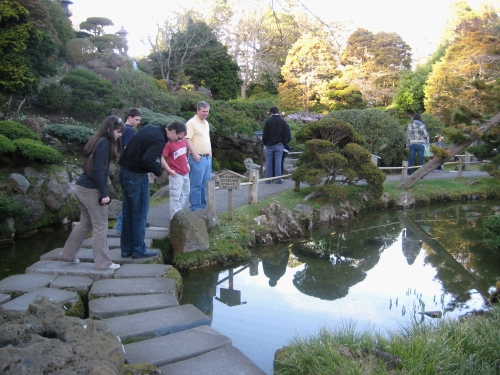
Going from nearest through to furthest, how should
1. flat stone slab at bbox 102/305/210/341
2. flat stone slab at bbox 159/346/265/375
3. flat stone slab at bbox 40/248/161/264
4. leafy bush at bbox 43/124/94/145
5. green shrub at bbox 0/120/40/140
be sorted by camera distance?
flat stone slab at bbox 159/346/265/375 → flat stone slab at bbox 102/305/210/341 → flat stone slab at bbox 40/248/161/264 → green shrub at bbox 0/120/40/140 → leafy bush at bbox 43/124/94/145

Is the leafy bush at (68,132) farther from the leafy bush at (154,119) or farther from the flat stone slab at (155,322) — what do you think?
the flat stone slab at (155,322)

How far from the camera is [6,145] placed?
28.9ft

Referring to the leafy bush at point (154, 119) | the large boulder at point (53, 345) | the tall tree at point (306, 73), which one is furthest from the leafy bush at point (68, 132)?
the tall tree at point (306, 73)

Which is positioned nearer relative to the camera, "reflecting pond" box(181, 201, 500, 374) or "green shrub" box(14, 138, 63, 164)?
"reflecting pond" box(181, 201, 500, 374)

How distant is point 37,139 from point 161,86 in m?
9.04

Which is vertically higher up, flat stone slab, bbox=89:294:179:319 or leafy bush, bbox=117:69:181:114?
leafy bush, bbox=117:69:181:114

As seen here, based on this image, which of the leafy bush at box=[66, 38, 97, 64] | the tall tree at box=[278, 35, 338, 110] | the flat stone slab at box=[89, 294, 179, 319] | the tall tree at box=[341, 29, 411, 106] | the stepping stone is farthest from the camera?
the tall tree at box=[341, 29, 411, 106]

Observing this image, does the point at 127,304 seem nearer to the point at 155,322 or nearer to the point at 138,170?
the point at 155,322

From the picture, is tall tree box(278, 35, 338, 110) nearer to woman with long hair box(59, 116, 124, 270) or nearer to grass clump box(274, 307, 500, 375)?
woman with long hair box(59, 116, 124, 270)

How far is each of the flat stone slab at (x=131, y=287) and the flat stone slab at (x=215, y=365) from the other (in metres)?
1.36

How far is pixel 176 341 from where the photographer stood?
12.3ft

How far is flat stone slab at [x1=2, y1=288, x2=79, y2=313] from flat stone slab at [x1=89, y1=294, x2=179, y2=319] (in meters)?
0.20

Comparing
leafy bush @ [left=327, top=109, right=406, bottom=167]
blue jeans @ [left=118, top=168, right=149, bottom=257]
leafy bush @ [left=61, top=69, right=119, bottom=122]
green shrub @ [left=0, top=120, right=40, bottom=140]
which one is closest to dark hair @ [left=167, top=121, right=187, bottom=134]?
blue jeans @ [left=118, top=168, right=149, bottom=257]

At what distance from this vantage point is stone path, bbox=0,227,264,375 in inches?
137
